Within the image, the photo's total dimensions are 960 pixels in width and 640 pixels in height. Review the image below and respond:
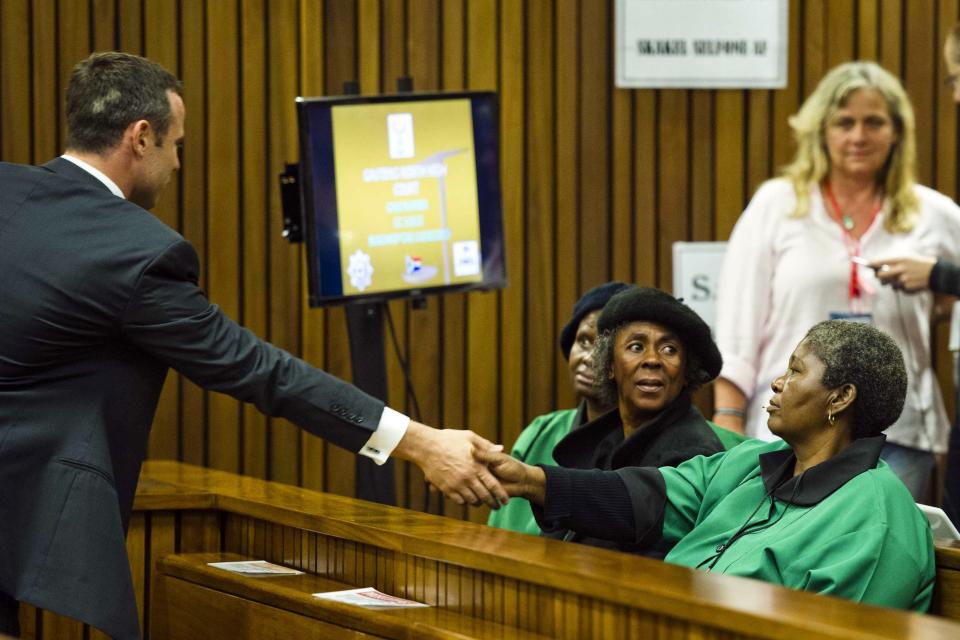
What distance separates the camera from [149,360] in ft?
9.10

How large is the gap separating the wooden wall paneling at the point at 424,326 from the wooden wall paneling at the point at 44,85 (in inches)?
47.6

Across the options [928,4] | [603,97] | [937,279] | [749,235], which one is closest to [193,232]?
[603,97]

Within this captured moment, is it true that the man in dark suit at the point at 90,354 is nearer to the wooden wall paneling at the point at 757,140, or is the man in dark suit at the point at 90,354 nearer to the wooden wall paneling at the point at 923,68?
the wooden wall paneling at the point at 757,140

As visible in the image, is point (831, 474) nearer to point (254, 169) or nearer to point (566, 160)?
point (566, 160)

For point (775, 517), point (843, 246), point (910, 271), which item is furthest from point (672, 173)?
point (775, 517)

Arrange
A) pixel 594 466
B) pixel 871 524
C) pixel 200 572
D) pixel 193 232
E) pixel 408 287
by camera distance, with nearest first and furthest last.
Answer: pixel 871 524, pixel 200 572, pixel 594 466, pixel 408 287, pixel 193 232

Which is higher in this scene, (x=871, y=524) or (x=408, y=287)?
(x=408, y=287)

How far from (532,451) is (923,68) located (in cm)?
235

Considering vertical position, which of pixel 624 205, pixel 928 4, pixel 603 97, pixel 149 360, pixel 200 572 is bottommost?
pixel 200 572

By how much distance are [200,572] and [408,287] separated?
1.12m

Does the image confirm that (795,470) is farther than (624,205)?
No

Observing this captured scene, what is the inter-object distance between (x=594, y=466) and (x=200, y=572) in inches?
37.3

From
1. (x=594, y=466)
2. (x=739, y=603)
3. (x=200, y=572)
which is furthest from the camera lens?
(x=594, y=466)

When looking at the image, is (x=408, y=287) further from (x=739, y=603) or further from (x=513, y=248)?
(x=739, y=603)
